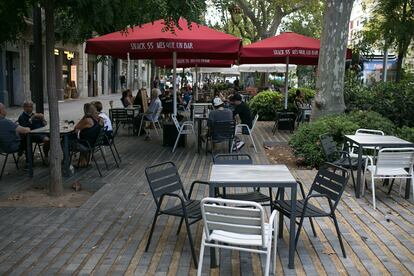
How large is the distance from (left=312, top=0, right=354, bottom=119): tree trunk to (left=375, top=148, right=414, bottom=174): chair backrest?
4663 millimetres

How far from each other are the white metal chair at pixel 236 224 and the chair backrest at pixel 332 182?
991 millimetres

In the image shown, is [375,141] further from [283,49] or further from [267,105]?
[267,105]

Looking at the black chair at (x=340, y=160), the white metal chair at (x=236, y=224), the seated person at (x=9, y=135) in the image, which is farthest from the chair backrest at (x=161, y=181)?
the seated person at (x=9, y=135)

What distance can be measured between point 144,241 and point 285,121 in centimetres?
998

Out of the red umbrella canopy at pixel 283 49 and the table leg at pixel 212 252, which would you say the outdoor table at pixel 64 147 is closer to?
the table leg at pixel 212 252

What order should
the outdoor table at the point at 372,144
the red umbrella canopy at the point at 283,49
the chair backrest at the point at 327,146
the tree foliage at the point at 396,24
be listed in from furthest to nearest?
the tree foliage at the point at 396,24 → the red umbrella canopy at the point at 283,49 → the chair backrest at the point at 327,146 → the outdoor table at the point at 372,144

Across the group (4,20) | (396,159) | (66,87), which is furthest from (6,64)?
(396,159)

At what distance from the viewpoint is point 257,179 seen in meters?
4.18

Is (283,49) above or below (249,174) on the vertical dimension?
above

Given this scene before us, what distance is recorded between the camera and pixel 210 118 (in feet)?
32.0

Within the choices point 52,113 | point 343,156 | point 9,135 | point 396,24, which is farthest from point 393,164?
point 396,24

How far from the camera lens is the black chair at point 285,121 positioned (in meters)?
13.9

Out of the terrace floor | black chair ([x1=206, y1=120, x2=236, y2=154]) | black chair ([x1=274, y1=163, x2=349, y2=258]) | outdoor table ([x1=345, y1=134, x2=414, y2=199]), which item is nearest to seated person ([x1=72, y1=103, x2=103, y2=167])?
the terrace floor

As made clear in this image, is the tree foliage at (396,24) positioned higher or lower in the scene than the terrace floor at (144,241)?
higher
